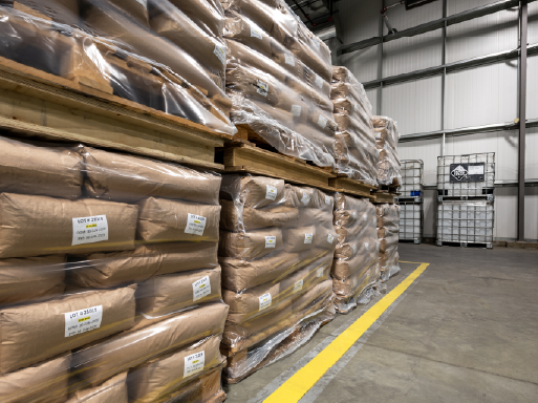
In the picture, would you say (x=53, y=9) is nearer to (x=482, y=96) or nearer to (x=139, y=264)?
(x=139, y=264)

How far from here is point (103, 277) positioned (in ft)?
4.04

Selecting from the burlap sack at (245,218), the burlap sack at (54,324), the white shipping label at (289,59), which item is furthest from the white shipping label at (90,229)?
the white shipping label at (289,59)

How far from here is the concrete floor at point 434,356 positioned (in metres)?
1.94

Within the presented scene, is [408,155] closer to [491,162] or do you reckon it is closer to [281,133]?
[491,162]

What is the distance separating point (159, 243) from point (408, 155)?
38.3 ft

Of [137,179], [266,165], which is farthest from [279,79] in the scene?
[137,179]

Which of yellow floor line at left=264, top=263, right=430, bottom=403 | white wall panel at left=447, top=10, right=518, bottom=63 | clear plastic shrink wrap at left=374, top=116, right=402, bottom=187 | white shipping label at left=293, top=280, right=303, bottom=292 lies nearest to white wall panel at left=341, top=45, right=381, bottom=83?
white wall panel at left=447, top=10, right=518, bottom=63

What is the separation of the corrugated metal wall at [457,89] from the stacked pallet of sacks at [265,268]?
32.9ft

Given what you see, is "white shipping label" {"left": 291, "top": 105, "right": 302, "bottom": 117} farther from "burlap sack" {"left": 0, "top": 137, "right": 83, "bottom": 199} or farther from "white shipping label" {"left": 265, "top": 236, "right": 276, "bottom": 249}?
"burlap sack" {"left": 0, "top": 137, "right": 83, "bottom": 199}

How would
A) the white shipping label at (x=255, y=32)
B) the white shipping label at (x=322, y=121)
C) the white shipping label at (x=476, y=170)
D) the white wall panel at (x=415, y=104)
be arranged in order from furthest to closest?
1. the white wall panel at (x=415, y=104)
2. the white shipping label at (x=476, y=170)
3. the white shipping label at (x=322, y=121)
4. the white shipping label at (x=255, y=32)

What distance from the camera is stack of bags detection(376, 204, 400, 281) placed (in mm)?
4948

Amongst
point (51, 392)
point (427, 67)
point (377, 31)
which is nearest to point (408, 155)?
point (427, 67)

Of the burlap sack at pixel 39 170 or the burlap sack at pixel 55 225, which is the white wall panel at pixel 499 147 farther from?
the burlap sack at pixel 39 170

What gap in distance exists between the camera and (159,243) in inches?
57.1
